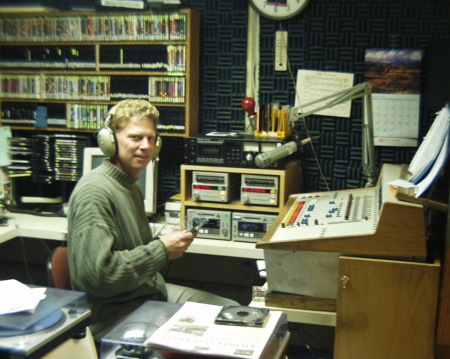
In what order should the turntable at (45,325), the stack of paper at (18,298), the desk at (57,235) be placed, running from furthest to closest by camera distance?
the desk at (57,235), the stack of paper at (18,298), the turntable at (45,325)

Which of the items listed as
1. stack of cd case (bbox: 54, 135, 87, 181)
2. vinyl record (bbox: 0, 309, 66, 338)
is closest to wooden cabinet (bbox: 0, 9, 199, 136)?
stack of cd case (bbox: 54, 135, 87, 181)

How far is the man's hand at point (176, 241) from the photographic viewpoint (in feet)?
6.98

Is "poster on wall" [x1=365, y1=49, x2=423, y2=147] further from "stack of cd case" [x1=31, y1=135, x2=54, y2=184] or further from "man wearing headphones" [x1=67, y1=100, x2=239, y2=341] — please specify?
"stack of cd case" [x1=31, y1=135, x2=54, y2=184]

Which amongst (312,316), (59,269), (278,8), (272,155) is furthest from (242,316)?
(278,8)

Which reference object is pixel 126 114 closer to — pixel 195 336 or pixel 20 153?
pixel 195 336

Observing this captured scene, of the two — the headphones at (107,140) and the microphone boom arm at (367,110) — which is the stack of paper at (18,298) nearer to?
the headphones at (107,140)

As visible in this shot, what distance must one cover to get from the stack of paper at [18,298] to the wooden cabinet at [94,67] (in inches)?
73.7

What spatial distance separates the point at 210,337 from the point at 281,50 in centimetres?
229

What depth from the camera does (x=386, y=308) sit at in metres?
1.76

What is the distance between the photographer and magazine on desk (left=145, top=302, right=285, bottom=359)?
3.76 feet

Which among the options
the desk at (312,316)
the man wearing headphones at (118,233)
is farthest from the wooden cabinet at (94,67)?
the desk at (312,316)

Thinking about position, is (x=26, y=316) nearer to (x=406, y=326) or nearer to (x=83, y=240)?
(x=83, y=240)

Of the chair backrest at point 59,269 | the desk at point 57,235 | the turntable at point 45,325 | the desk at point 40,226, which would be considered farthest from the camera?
the desk at point 40,226

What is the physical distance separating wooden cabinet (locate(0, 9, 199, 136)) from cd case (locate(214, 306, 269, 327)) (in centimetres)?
192
